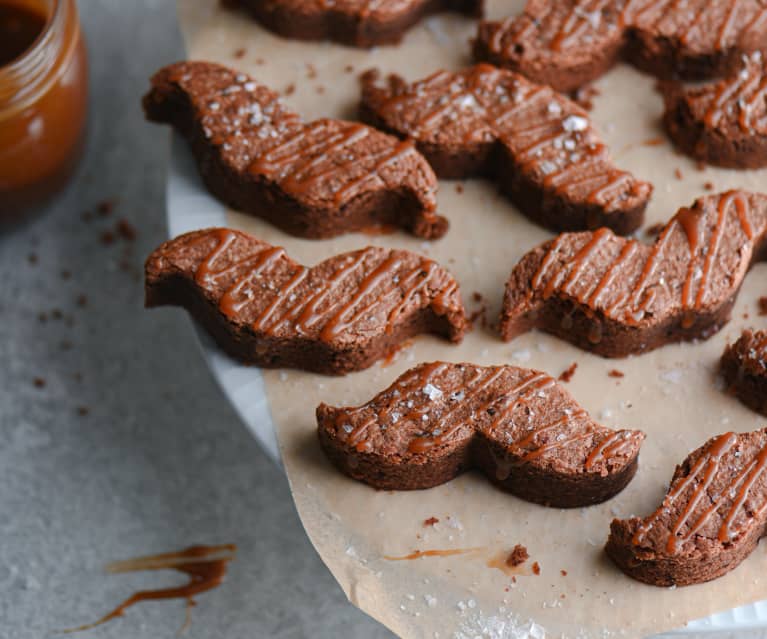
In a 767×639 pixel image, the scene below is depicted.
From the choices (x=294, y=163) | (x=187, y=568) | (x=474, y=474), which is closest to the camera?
(x=474, y=474)

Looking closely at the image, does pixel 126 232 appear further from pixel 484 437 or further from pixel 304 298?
pixel 484 437

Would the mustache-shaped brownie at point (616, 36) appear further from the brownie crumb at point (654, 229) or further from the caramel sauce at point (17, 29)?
the caramel sauce at point (17, 29)

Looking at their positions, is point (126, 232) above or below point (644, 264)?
below

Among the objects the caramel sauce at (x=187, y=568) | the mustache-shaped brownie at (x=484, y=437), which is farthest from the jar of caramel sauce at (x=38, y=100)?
the mustache-shaped brownie at (x=484, y=437)

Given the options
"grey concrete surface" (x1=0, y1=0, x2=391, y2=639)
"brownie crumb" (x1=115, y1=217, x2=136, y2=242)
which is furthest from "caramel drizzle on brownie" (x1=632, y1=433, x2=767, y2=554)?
"brownie crumb" (x1=115, y1=217, x2=136, y2=242)

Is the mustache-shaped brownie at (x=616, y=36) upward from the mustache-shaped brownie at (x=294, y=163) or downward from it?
upward

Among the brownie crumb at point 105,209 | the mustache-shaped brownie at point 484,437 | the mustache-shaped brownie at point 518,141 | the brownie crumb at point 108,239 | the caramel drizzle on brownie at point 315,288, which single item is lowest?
the brownie crumb at point 108,239

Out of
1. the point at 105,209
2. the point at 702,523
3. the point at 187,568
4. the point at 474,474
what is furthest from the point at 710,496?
the point at 105,209
